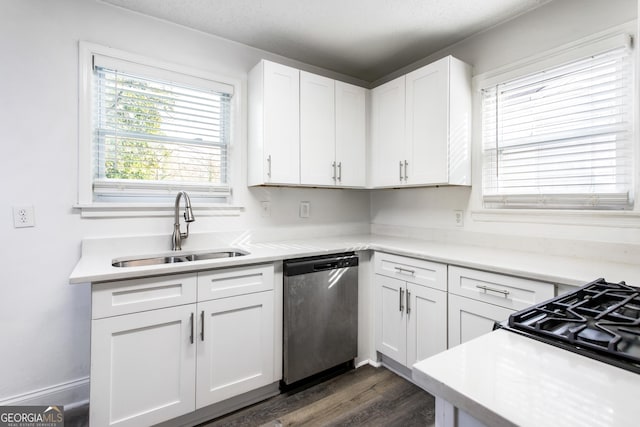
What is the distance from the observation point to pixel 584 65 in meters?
1.82

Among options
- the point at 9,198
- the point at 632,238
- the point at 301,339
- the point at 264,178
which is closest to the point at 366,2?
the point at 264,178

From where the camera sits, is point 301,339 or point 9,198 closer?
point 9,198

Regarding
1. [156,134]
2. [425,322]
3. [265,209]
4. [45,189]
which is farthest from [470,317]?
[45,189]

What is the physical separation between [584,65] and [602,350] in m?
1.90

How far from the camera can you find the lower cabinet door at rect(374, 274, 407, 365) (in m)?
2.17

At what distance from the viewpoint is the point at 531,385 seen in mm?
557

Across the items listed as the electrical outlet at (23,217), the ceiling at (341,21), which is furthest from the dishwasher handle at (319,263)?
the ceiling at (341,21)

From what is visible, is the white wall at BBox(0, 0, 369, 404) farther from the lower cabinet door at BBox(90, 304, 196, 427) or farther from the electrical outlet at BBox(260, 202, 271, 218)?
the electrical outlet at BBox(260, 202, 271, 218)

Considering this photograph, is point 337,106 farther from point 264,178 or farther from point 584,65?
point 584,65

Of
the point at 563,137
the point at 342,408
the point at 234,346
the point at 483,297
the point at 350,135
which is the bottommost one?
the point at 342,408

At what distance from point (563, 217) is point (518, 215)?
25 centimetres

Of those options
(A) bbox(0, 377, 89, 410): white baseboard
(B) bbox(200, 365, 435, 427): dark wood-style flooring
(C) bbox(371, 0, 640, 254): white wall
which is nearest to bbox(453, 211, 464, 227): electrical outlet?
(C) bbox(371, 0, 640, 254): white wall

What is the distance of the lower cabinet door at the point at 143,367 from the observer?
1.49m

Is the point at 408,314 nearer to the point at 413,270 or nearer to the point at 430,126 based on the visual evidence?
the point at 413,270
